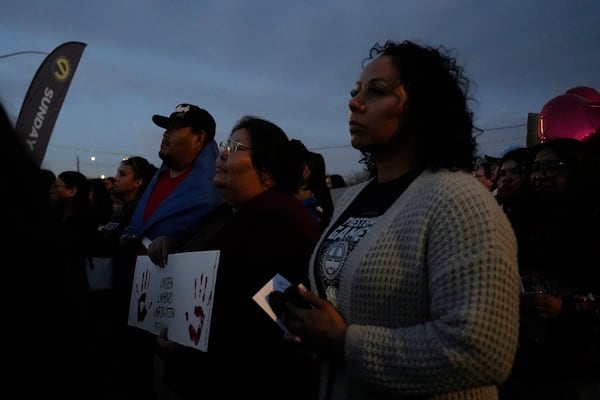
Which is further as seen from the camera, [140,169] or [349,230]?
[140,169]

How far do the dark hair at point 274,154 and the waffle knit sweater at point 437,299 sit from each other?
4.19ft

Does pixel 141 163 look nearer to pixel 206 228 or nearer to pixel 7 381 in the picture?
pixel 206 228

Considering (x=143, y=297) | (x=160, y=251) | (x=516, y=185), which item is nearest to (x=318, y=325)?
(x=160, y=251)

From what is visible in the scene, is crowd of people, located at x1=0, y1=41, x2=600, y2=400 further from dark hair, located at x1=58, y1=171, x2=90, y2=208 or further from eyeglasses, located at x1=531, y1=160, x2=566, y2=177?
dark hair, located at x1=58, y1=171, x2=90, y2=208

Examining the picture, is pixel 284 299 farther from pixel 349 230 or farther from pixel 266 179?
pixel 266 179

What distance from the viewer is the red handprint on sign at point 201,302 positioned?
2.32m

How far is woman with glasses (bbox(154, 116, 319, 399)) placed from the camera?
7.81 feet

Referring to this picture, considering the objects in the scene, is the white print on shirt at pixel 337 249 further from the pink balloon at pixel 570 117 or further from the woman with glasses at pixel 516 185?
the pink balloon at pixel 570 117

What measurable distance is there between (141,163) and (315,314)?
430cm

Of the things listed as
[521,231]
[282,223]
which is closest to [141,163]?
[282,223]

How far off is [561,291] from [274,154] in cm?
164

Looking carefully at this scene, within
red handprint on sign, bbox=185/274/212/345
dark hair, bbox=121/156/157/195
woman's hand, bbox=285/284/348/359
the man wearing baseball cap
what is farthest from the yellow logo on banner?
woman's hand, bbox=285/284/348/359

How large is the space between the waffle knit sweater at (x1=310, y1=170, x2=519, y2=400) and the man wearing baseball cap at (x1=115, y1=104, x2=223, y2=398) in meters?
2.00

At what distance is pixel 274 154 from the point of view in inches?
111
